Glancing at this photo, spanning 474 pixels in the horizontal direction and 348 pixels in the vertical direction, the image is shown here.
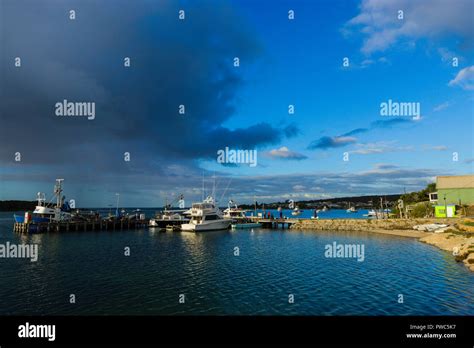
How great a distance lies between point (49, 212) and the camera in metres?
78.8

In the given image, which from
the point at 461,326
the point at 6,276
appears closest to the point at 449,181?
the point at 461,326

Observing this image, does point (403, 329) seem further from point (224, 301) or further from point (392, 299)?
point (224, 301)

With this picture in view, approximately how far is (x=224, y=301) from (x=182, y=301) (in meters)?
2.93

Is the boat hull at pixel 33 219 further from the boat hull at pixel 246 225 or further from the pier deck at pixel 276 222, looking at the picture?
the pier deck at pixel 276 222

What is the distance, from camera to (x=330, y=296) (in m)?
22.0

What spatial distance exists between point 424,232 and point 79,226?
80.4 m

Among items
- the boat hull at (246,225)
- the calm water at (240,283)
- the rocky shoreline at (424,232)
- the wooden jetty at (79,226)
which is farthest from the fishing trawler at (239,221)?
the calm water at (240,283)

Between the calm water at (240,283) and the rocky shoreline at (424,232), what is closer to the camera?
the calm water at (240,283)

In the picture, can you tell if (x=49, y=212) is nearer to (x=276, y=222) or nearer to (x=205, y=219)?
(x=205, y=219)

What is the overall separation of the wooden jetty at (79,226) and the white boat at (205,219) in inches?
944

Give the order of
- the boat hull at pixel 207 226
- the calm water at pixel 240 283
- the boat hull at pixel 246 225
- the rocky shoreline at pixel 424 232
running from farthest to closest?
the boat hull at pixel 246 225 < the boat hull at pixel 207 226 < the rocky shoreline at pixel 424 232 < the calm water at pixel 240 283

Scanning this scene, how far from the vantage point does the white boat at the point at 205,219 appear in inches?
3004

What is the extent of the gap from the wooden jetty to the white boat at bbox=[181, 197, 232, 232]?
23977mm

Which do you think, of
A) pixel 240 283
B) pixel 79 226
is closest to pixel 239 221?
pixel 79 226
